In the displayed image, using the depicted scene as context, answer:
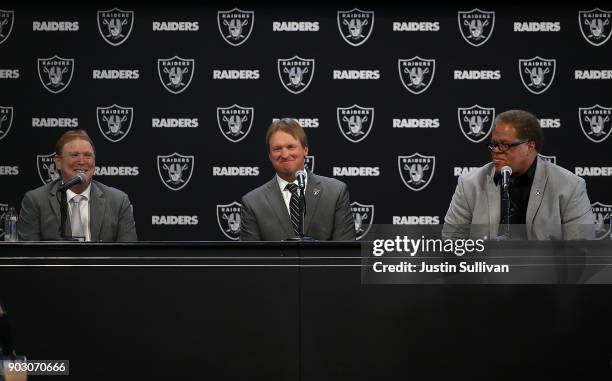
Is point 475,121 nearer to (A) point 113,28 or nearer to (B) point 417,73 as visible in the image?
(B) point 417,73

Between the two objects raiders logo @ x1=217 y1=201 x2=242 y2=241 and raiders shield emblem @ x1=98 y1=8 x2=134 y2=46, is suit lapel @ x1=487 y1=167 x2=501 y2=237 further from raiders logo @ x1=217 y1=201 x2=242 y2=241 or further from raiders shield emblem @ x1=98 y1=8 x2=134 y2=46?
raiders shield emblem @ x1=98 y1=8 x2=134 y2=46

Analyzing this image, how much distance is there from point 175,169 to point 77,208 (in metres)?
1.93

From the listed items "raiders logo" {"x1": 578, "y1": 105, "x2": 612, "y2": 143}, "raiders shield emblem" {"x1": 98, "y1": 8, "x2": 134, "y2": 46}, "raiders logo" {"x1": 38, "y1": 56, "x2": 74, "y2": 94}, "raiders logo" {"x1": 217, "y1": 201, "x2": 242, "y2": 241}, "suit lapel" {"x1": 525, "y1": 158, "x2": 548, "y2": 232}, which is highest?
"raiders shield emblem" {"x1": 98, "y1": 8, "x2": 134, "y2": 46}

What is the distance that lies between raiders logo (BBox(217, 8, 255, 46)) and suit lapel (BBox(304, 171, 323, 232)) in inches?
92.9

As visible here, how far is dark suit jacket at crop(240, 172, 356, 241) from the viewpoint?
18.1 feet

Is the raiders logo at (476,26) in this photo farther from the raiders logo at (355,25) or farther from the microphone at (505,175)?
the microphone at (505,175)

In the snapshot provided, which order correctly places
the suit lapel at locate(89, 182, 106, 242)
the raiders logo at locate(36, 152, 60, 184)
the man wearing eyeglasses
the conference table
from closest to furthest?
the conference table, the man wearing eyeglasses, the suit lapel at locate(89, 182, 106, 242), the raiders logo at locate(36, 152, 60, 184)

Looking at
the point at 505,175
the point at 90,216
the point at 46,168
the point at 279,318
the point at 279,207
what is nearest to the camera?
the point at 279,318

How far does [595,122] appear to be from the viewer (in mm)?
7520

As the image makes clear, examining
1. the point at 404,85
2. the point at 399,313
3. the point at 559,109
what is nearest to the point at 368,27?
the point at 404,85

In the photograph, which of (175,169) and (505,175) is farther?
(175,169)

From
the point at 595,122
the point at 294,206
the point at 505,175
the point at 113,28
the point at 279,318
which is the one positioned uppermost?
the point at 113,28

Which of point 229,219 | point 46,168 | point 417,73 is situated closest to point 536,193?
point 417,73

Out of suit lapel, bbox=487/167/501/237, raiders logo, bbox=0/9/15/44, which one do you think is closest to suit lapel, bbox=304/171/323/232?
suit lapel, bbox=487/167/501/237
